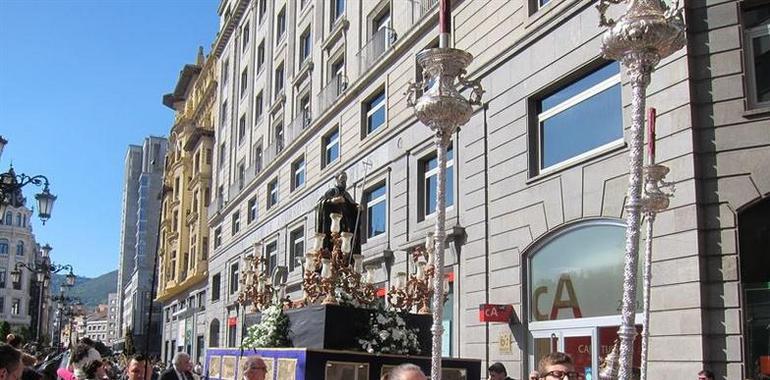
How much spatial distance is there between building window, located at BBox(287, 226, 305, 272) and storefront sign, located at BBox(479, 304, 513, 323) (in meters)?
15.9

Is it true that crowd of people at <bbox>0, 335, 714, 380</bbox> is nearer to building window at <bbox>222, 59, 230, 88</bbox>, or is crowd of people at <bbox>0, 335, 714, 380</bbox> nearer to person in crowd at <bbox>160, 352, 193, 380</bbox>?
person in crowd at <bbox>160, 352, 193, 380</bbox>

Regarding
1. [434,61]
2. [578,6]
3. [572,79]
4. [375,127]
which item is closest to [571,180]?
[572,79]

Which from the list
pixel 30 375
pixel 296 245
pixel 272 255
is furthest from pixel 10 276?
pixel 30 375

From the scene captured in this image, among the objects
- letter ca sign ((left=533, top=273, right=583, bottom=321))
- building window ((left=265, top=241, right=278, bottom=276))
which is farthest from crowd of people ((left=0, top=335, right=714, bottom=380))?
building window ((left=265, top=241, right=278, bottom=276))

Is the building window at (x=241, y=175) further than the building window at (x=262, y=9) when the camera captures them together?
Yes

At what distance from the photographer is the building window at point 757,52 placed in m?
12.9

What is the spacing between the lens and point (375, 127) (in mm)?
26672

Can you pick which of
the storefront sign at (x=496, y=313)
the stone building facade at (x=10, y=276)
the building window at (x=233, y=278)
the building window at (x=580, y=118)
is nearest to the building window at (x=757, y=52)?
the building window at (x=580, y=118)

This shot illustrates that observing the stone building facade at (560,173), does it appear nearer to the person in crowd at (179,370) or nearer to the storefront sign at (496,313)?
the storefront sign at (496,313)

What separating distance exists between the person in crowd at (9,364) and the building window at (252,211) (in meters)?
36.3

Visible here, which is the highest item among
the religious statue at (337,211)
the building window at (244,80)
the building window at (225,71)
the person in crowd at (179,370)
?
the building window at (225,71)

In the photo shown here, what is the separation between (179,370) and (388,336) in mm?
3520

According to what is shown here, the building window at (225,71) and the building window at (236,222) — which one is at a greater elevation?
the building window at (225,71)

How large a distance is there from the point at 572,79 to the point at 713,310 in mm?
5944
